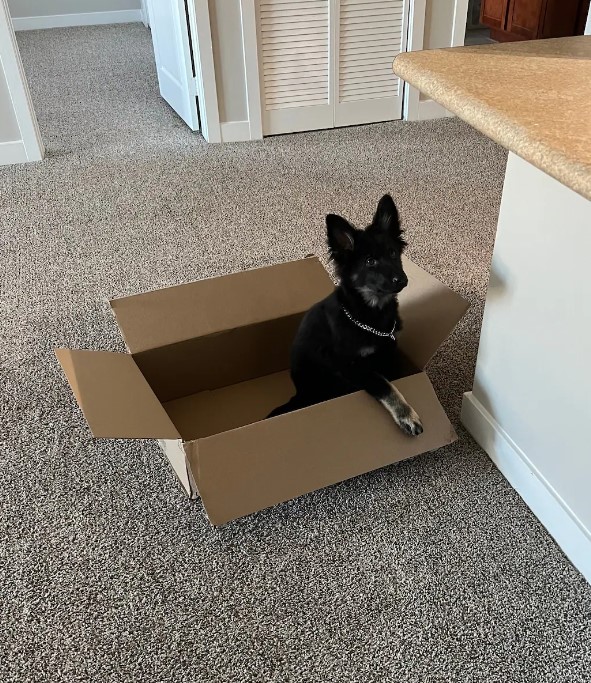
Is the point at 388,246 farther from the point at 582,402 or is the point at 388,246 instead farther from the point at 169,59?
the point at 169,59

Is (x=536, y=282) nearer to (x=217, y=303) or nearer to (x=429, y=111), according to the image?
(x=217, y=303)

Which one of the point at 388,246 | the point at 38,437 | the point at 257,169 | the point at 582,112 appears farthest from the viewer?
the point at 257,169

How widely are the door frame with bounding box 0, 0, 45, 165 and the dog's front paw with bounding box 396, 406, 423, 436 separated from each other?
267 centimetres

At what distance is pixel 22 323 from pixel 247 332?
2.71 ft

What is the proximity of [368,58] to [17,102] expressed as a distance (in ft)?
5.91

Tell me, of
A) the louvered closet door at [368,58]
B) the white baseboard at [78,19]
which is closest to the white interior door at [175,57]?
the louvered closet door at [368,58]

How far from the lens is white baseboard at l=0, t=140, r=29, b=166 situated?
3.15 metres

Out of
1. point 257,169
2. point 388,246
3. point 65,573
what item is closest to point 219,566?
point 65,573

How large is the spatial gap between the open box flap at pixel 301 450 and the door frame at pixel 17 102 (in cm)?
258

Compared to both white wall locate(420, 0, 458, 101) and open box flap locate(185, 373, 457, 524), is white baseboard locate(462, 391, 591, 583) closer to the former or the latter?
open box flap locate(185, 373, 457, 524)

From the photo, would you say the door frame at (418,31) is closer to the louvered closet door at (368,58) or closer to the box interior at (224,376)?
the louvered closet door at (368,58)

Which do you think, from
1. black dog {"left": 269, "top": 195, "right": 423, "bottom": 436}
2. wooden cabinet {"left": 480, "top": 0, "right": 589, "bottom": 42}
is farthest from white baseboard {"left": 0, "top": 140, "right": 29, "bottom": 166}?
wooden cabinet {"left": 480, "top": 0, "right": 589, "bottom": 42}

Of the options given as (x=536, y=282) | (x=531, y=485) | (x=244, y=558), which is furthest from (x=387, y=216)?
(x=244, y=558)

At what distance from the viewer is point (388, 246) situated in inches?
54.1
